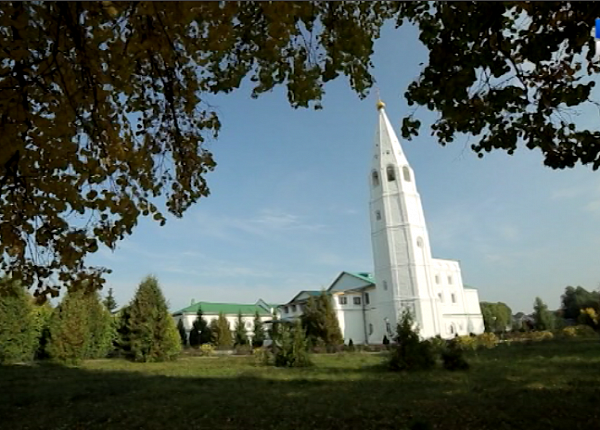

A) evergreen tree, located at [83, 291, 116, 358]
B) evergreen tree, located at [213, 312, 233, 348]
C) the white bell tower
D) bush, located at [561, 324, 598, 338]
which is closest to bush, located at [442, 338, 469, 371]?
bush, located at [561, 324, 598, 338]

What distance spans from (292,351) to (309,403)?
7505mm

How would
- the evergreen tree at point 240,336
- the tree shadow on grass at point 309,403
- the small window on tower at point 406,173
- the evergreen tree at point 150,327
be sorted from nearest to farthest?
the tree shadow on grass at point 309,403
the evergreen tree at point 150,327
the evergreen tree at point 240,336
the small window on tower at point 406,173

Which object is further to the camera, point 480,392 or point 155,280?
point 155,280

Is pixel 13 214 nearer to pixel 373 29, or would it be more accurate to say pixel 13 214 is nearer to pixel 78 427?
pixel 373 29

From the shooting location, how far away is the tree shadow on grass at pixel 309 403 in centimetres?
616

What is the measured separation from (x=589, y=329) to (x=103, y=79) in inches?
1244

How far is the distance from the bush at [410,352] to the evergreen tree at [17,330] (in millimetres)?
15866

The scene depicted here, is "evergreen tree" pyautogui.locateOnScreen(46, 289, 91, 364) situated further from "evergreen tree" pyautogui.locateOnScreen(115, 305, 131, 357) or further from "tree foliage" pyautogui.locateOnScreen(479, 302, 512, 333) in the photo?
"tree foliage" pyautogui.locateOnScreen(479, 302, 512, 333)

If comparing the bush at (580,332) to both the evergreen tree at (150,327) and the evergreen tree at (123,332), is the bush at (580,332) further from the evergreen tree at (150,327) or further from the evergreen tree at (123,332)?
the evergreen tree at (123,332)

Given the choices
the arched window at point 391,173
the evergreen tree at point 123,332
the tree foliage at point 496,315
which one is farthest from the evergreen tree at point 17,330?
the tree foliage at point 496,315

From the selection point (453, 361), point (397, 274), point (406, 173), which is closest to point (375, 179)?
point (406, 173)

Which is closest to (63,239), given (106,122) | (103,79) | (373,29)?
(106,122)

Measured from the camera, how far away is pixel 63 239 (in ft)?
11.7

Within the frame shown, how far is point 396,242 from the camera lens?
40.6m
